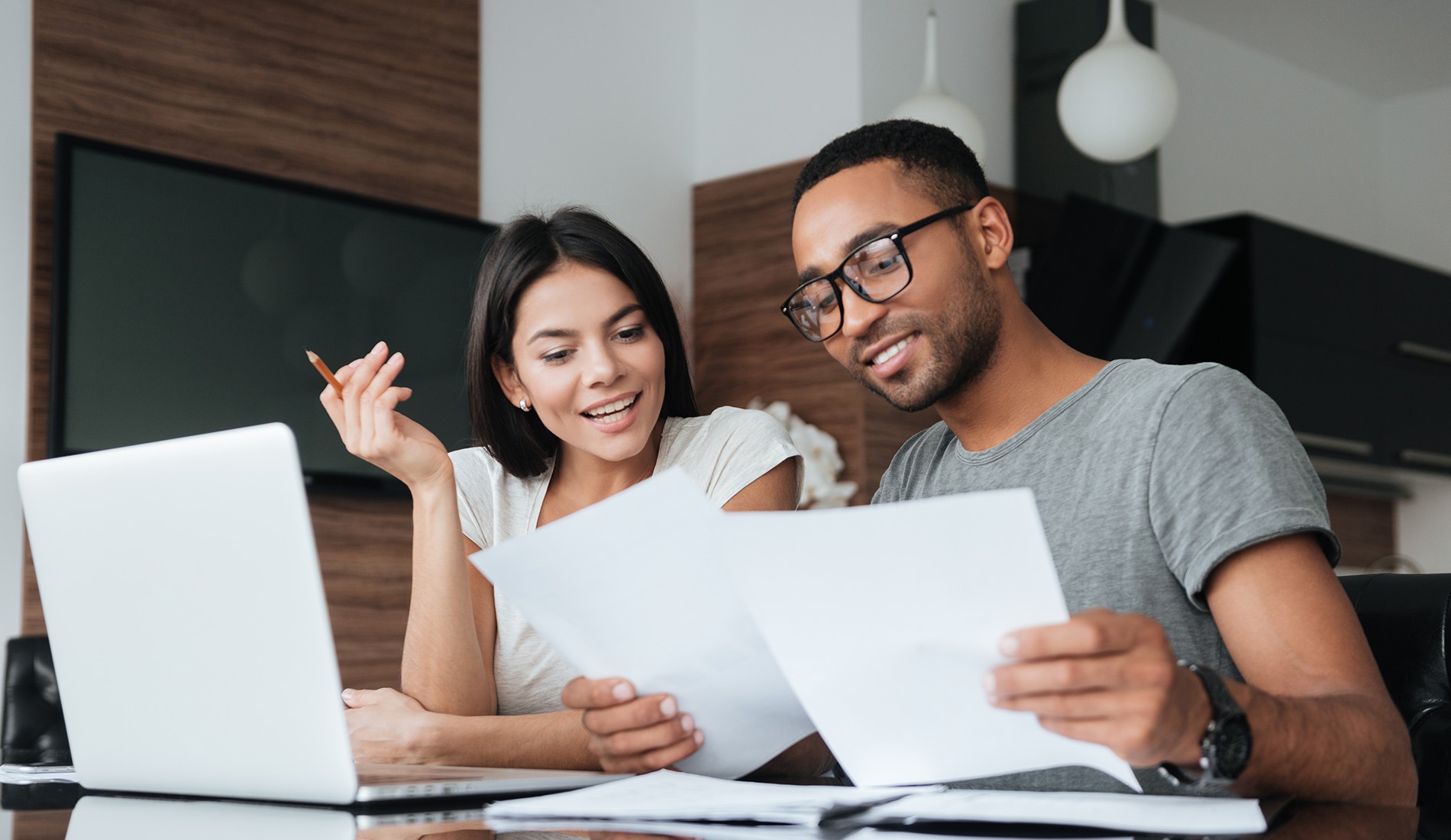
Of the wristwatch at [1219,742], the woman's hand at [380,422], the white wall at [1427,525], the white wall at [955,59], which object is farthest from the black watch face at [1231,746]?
the white wall at [1427,525]

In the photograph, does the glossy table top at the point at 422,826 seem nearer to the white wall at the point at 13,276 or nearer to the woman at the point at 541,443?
the woman at the point at 541,443

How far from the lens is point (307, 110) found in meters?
3.23

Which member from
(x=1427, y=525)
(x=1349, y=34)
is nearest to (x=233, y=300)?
(x=1349, y=34)

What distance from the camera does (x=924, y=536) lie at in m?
0.68

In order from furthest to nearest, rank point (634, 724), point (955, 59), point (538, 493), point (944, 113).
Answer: point (955, 59) → point (944, 113) → point (538, 493) → point (634, 724)

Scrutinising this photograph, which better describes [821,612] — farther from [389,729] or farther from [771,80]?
[771,80]

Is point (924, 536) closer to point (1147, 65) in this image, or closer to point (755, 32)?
point (1147, 65)

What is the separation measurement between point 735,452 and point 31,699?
53.7 inches

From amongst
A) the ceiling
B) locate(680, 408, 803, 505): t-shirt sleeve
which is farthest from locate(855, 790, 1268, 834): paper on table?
the ceiling

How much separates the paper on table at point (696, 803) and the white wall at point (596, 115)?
285 centimetres

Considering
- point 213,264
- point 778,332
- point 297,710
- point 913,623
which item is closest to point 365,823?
point 297,710

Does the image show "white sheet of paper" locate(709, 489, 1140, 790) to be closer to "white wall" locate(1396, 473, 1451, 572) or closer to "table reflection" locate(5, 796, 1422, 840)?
"table reflection" locate(5, 796, 1422, 840)

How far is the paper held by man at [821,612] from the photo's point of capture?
0.69 m

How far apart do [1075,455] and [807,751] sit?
35 cm
